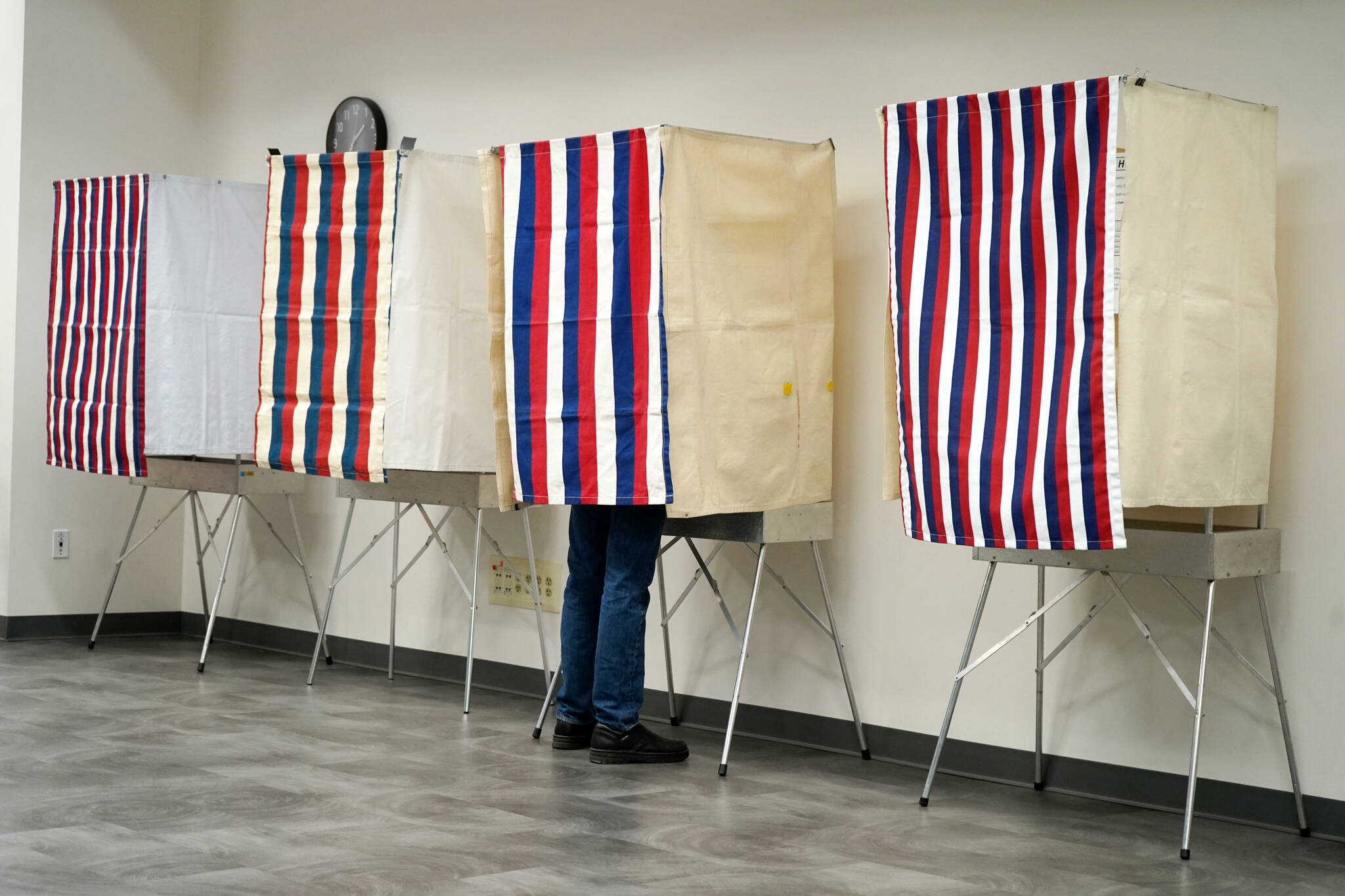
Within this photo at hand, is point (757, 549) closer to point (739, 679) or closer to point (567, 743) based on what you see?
point (739, 679)

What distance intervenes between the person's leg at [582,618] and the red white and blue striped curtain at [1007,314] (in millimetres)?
972

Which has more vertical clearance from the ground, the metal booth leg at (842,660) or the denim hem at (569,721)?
the metal booth leg at (842,660)

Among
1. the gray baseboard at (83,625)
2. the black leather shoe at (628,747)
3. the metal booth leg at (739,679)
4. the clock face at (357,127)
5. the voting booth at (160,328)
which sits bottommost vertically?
the gray baseboard at (83,625)

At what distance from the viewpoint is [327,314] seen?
155 inches

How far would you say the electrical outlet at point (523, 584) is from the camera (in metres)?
4.56

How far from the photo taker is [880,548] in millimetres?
3762

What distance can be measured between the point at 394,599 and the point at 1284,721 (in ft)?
9.77

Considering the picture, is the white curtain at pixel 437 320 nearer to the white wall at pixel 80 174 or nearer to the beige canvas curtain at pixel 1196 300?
the beige canvas curtain at pixel 1196 300

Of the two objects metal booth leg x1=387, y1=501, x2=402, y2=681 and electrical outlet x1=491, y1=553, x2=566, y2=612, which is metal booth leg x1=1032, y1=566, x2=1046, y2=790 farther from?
metal booth leg x1=387, y1=501, x2=402, y2=681

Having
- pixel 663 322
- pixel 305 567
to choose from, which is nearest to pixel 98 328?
pixel 305 567

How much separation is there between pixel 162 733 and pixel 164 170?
293 centimetres

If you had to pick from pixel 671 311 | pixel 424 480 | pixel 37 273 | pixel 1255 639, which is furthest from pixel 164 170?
pixel 1255 639

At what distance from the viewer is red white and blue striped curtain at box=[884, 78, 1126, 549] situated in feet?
8.94

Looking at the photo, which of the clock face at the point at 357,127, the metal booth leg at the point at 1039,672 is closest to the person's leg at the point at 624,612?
the metal booth leg at the point at 1039,672
